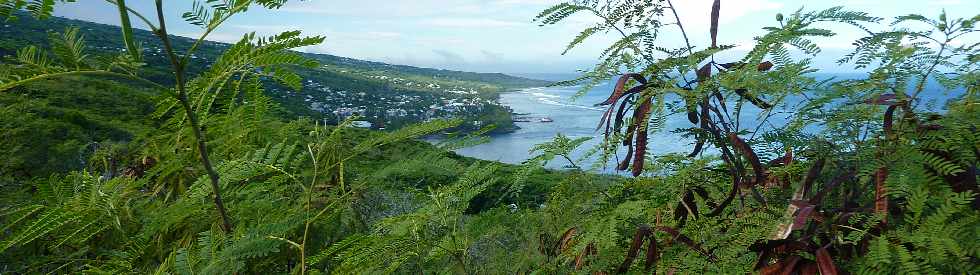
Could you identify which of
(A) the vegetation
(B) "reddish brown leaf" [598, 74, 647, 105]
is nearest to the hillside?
(A) the vegetation

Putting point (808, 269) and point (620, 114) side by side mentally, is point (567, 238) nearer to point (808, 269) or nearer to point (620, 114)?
point (620, 114)

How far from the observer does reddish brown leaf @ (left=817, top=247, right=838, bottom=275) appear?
108cm

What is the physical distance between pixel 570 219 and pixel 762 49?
0.75 meters

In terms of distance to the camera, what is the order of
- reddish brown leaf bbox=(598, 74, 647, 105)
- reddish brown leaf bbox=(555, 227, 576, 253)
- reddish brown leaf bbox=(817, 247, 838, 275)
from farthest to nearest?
reddish brown leaf bbox=(555, 227, 576, 253) < reddish brown leaf bbox=(598, 74, 647, 105) < reddish brown leaf bbox=(817, 247, 838, 275)

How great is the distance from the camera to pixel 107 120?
25469 mm

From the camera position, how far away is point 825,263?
1.09m

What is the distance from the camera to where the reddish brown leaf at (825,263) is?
3.53 ft

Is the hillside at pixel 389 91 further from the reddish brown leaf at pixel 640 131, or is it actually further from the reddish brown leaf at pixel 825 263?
the reddish brown leaf at pixel 825 263

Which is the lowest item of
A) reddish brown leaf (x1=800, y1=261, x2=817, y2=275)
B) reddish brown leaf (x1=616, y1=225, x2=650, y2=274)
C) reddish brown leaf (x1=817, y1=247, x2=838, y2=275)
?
reddish brown leaf (x1=616, y1=225, x2=650, y2=274)

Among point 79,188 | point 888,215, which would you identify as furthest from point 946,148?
point 79,188

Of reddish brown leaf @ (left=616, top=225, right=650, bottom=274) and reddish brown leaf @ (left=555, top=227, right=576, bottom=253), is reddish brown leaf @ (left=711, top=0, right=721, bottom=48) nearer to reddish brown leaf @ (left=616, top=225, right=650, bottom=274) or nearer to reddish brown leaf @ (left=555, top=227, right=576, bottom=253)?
reddish brown leaf @ (left=616, top=225, right=650, bottom=274)

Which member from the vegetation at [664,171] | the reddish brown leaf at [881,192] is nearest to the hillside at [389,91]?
the vegetation at [664,171]

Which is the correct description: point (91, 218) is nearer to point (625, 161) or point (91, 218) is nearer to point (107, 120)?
point (625, 161)

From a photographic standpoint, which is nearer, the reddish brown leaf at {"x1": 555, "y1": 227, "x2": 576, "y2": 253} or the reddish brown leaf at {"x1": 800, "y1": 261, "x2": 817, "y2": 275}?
the reddish brown leaf at {"x1": 800, "y1": 261, "x2": 817, "y2": 275}
